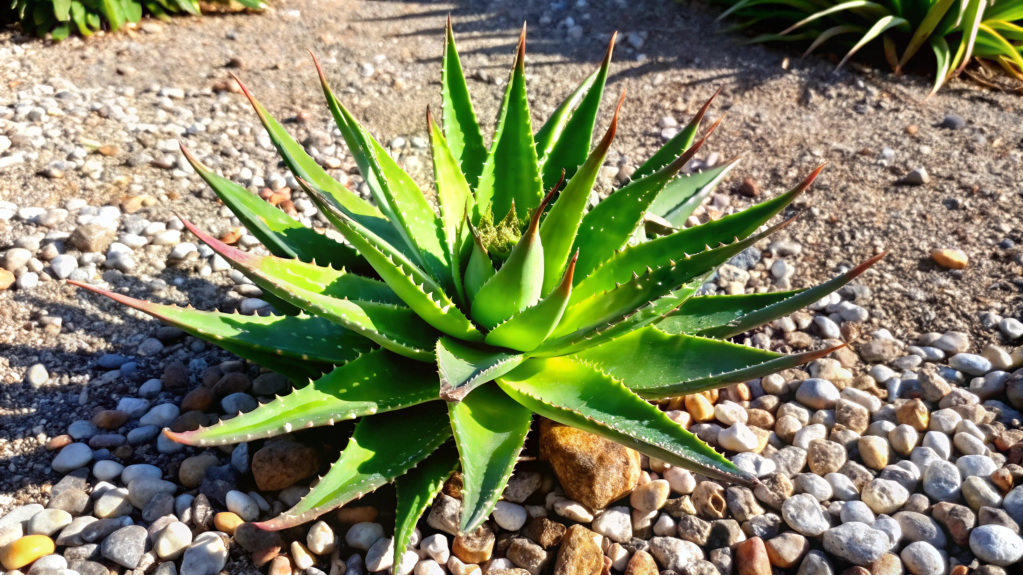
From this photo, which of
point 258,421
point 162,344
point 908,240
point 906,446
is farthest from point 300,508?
point 908,240

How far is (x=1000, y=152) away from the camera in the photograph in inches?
121

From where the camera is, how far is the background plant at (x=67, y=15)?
12.4 ft

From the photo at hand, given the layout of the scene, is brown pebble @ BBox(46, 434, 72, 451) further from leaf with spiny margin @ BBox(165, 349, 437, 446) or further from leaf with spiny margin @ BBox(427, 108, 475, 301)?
leaf with spiny margin @ BBox(427, 108, 475, 301)

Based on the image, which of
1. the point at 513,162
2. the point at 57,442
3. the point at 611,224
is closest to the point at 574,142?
the point at 513,162

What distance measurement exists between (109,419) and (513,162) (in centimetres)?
127

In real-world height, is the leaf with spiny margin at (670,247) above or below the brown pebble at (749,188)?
above

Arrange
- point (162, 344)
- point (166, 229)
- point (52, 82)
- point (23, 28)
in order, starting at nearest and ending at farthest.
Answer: point (162, 344) < point (166, 229) < point (52, 82) < point (23, 28)

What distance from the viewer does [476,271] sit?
5.34ft

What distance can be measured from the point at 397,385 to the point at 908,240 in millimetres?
2079

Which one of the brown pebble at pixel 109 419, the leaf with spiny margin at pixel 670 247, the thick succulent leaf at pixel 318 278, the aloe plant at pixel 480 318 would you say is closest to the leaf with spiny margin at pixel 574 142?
the aloe plant at pixel 480 318

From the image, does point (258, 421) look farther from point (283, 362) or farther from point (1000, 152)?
point (1000, 152)

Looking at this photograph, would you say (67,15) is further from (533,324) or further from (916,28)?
(916,28)

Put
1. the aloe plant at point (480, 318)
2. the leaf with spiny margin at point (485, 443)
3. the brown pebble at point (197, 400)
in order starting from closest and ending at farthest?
the leaf with spiny margin at point (485, 443)
the aloe plant at point (480, 318)
the brown pebble at point (197, 400)

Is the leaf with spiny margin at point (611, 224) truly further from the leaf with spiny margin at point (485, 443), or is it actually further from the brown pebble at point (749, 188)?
the brown pebble at point (749, 188)
